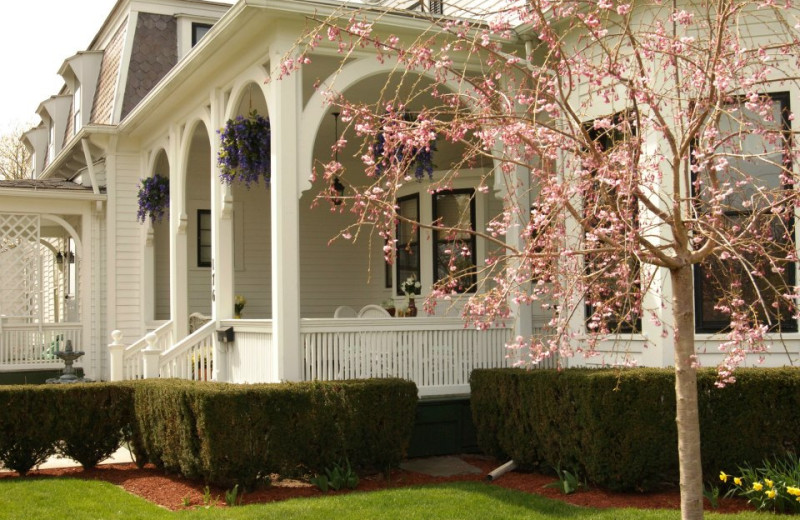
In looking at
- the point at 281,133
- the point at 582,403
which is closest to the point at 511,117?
the point at 582,403

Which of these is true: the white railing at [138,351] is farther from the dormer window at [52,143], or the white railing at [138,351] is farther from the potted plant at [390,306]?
the dormer window at [52,143]

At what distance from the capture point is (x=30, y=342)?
15.9 meters

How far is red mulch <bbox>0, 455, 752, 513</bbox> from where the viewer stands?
25.1 feet

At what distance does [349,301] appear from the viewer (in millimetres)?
15883

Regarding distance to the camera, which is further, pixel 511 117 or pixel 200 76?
pixel 200 76

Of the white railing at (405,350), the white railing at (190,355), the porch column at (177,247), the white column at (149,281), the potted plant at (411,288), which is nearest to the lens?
the white railing at (405,350)

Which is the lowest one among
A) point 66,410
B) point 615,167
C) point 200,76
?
point 66,410

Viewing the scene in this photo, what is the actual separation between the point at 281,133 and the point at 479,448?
157 inches

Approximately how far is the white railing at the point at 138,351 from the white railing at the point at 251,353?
3.07 m

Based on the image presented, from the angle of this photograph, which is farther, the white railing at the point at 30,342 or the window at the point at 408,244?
the white railing at the point at 30,342

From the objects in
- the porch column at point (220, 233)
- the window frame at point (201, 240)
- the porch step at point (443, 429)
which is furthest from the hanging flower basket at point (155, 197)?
the porch step at point (443, 429)

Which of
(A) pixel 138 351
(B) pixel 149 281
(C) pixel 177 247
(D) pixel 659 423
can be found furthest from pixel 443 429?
(B) pixel 149 281

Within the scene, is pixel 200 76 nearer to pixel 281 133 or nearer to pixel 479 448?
pixel 281 133

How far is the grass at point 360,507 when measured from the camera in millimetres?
7109
